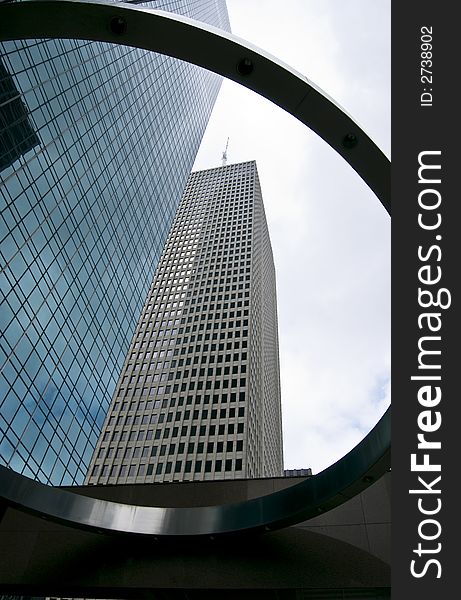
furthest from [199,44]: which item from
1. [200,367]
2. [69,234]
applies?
[200,367]

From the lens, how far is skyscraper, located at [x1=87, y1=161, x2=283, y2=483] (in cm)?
8094

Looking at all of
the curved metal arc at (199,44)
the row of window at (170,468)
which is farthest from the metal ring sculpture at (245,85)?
the row of window at (170,468)

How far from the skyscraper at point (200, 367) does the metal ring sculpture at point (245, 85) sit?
66372 mm

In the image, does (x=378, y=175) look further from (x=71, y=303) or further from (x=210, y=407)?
(x=210, y=407)

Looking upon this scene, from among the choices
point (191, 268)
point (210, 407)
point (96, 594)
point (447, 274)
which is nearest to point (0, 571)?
point (96, 594)

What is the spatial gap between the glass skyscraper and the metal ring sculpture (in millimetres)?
21096

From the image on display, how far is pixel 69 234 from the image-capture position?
130 ft

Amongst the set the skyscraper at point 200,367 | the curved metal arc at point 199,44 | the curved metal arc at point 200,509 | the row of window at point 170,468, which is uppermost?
the skyscraper at point 200,367

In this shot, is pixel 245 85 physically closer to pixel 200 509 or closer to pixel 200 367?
pixel 200 509

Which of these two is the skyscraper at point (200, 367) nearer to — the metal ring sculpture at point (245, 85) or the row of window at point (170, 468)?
the row of window at point (170, 468)

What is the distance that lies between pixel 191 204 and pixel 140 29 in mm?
138823

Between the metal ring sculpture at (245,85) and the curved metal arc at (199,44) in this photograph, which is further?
the metal ring sculpture at (245,85)

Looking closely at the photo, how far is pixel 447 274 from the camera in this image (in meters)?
5.87

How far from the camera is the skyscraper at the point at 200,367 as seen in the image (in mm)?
80938
